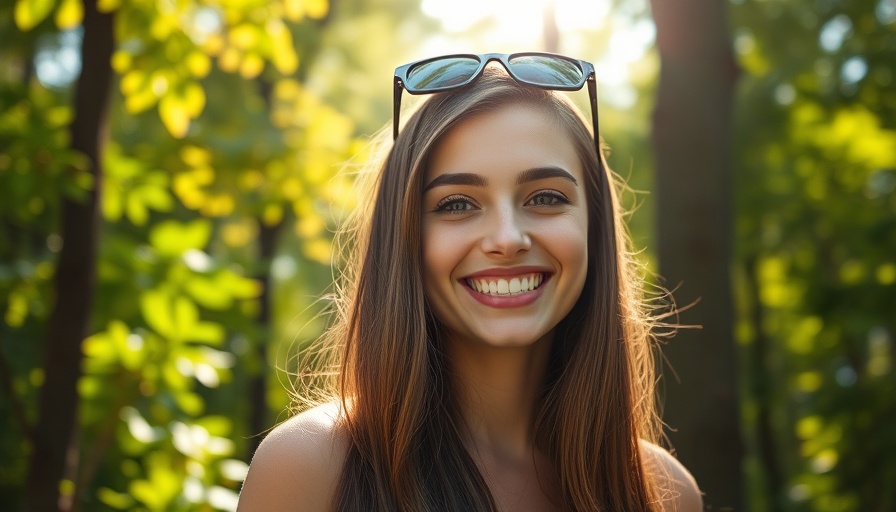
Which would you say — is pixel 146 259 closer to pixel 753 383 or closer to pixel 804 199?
pixel 804 199

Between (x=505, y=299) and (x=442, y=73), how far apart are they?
579mm

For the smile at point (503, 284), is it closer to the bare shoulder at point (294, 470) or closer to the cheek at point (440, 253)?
the cheek at point (440, 253)

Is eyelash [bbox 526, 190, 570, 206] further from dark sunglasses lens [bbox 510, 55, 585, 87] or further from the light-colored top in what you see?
the light-colored top

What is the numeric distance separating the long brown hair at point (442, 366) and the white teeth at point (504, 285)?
14 centimetres

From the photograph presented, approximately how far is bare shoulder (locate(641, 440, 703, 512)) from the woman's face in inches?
23.8

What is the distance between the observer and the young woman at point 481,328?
2359mm

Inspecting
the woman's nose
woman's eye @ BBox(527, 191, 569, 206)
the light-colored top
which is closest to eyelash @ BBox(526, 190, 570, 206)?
woman's eye @ BBox(527, 191, 569, 206)

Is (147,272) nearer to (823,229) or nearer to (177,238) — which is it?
(177,238)

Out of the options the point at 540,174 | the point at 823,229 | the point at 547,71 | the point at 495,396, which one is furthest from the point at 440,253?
the point at 823,229

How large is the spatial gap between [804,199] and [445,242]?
11842 millimetres

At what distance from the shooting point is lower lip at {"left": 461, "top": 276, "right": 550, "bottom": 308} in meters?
2.47

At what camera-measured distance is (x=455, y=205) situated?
8.28 feet

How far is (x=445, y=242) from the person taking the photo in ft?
8.11

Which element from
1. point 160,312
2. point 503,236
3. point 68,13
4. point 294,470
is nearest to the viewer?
point 294,470
